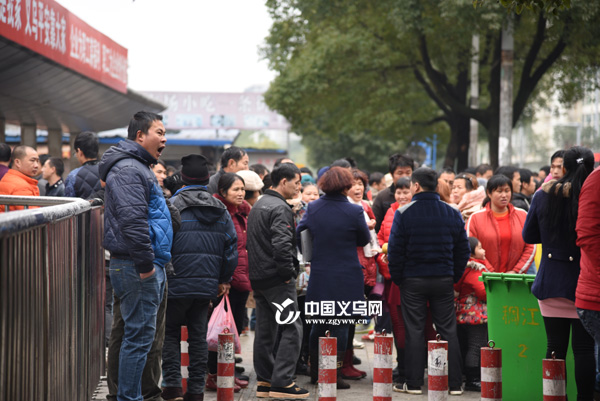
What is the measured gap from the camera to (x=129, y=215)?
18.6ft

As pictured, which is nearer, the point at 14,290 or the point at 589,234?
the point at 14,290

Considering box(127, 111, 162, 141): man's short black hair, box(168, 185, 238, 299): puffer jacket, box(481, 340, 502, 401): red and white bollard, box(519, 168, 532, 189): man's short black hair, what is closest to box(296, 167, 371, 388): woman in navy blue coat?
box(168, 185, 238, 299): puffer jacket

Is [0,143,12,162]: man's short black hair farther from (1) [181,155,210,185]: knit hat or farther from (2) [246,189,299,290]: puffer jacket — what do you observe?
(2) [246,189,299,290]: puffer jacket

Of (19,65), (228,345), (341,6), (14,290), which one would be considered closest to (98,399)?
(228,345)

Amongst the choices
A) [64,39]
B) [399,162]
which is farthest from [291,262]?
[64,39]

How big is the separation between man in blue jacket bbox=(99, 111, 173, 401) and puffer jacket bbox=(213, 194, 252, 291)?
1854 millimetres

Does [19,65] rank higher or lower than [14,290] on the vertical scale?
higher

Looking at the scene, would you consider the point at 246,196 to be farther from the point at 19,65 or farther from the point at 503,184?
the point at 19,65

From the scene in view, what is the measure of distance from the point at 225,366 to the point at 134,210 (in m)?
1.72

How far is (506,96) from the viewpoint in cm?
2125

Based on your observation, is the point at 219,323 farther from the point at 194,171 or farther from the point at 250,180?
the point at 250,180

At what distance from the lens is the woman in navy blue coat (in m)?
7.77

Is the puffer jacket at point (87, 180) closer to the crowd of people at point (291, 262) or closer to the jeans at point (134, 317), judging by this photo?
the crowd of people at point (291, 262)

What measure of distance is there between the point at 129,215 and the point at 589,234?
289 cm
